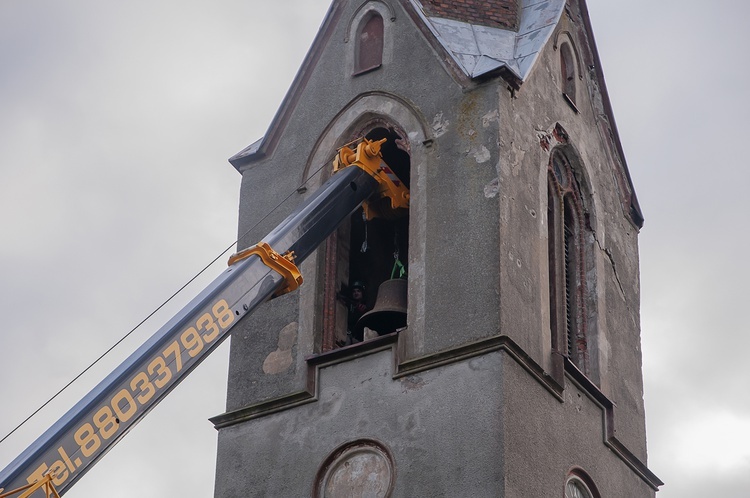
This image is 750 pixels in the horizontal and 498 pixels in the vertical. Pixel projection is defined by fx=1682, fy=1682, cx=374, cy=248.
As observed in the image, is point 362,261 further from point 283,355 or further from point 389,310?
point 283,355

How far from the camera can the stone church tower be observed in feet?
57.4

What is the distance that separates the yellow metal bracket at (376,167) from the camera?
19766 millimetres

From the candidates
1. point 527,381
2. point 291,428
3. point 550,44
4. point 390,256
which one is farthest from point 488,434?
point 550,44

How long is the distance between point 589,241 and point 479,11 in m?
3.24

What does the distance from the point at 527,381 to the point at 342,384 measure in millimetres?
2050

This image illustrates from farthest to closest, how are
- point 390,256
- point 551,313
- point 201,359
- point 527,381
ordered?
point 390,256, point 551,313, point 527,381, point 201,359

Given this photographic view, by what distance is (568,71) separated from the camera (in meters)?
21.9

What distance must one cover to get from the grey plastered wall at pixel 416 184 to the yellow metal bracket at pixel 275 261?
137 cm

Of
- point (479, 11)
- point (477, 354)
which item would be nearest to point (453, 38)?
point (479, 11)

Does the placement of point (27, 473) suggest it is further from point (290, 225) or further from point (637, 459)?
point (637, 459)

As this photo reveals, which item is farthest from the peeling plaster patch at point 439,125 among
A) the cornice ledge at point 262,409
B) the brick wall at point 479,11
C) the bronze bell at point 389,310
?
the cornice ledge at point 262,409

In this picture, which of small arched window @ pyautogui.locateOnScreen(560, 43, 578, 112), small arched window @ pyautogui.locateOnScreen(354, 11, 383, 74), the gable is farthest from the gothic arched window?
small arched window @ pyautogui.locateOnScreen(354, 11, 383, 74)

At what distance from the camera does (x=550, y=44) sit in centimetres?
2123

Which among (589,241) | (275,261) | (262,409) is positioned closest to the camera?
(275,261)
